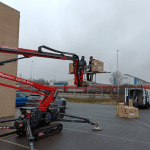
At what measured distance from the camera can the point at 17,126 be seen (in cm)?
596

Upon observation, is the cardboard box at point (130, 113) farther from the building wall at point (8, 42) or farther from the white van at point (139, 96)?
the building wall at point (8, 42)

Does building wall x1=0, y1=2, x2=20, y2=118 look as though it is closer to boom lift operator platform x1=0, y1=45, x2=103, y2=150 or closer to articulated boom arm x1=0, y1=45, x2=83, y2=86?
boom lift operator platform x1=0, y1=45, x2=103, y2=150

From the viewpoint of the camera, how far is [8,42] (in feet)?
34.3

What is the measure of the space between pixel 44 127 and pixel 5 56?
5.72 meters

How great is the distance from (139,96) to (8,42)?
48.1 ft

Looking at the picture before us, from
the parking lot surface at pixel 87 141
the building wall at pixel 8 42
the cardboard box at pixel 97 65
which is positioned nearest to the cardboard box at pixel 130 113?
the parking lot surface at pixel 87 141

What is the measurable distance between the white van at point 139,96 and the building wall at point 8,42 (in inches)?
476

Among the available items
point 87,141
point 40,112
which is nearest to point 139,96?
point 87,141

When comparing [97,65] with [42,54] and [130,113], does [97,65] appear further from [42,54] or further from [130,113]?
[130,113]

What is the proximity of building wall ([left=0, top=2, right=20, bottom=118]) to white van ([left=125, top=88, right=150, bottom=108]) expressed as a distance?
476 inches

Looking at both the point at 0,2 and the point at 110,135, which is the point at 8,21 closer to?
the point at 0,2

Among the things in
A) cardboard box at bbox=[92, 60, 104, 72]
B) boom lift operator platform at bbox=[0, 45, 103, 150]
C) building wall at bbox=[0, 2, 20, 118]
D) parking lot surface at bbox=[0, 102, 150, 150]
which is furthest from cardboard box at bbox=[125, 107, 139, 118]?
building wall at bbox=[0, 2, 20, 118]

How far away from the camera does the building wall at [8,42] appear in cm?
993

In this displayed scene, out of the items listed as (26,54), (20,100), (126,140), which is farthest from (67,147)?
(20,100)
